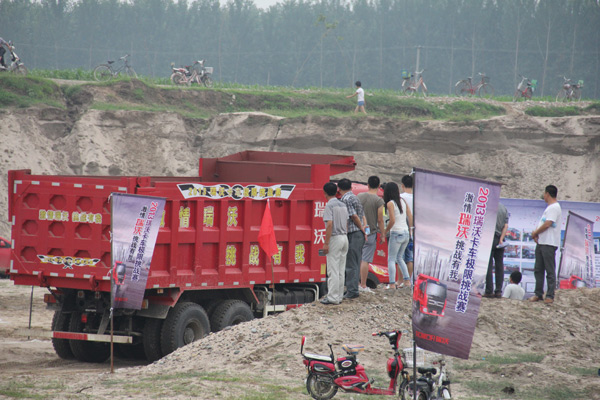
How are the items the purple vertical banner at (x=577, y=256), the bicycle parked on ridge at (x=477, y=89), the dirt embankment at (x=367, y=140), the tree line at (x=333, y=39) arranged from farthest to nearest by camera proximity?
the tree line at (x=333, y=39), the bicycle parked on ridge at (x=477, y=89), the dirt embankment at (x=367, y=140), the purple vertical banner at (x=577, y=256)

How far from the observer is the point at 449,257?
7148 mm

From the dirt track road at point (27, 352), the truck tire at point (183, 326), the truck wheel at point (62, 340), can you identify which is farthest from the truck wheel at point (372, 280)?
the truck wheel at point (62, 340)

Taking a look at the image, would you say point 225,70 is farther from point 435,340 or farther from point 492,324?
point 435,340

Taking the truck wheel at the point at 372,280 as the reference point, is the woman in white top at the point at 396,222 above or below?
above

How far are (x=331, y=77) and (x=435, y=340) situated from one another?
46.1 metres

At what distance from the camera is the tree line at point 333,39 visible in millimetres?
49688

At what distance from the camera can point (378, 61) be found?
53656 millimetres

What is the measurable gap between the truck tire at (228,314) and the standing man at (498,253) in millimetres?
4150

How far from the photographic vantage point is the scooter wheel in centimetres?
759

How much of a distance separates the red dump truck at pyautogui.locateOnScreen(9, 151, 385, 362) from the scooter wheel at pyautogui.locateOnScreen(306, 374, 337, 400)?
368cm

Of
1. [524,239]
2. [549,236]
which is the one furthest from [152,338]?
[524,239]

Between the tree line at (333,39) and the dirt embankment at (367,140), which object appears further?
the tree line at (333,39)

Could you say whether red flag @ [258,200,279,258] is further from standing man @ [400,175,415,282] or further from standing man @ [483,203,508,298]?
standing man @ [483,203,508,298]

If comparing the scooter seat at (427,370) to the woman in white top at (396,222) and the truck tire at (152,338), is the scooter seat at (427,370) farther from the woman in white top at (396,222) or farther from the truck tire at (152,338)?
the truck tire at (152,338)
